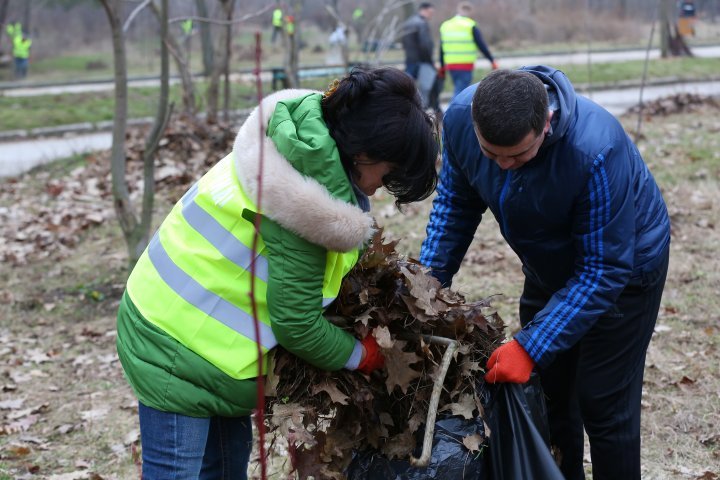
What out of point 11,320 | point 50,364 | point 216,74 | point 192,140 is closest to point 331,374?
point 50,364

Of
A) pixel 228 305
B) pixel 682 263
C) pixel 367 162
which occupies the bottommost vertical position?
pixel 682 263

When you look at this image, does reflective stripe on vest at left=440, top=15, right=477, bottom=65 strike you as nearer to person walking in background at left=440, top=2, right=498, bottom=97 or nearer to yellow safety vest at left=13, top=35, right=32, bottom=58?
person walking in background at left=440, top=2, right=498, bottom=97

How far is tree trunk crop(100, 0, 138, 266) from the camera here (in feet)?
17.9

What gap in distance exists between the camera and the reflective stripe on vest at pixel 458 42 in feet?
38.2

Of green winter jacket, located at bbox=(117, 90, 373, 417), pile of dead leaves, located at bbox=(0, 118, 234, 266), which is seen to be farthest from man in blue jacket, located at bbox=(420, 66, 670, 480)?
pile of dead leaves, located at bbox=(0, 118, 234, 266)

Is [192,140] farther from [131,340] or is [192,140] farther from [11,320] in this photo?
[131,340]

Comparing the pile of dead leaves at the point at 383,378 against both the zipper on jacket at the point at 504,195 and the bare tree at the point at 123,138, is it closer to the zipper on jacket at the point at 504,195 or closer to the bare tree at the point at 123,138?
the zipper on jacket at the point at 504,195

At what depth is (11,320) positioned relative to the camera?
19.0 feet

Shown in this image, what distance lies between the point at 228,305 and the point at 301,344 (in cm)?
20

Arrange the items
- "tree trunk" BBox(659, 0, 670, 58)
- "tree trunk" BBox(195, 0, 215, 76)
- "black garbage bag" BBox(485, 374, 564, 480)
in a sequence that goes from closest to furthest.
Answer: "black garbage bag" BBox(485, 374, 564, 480) → "tree trunk" BBox(195, 0, 215, 76) → "tree trunk" BBox(659, 0, 670, 58)

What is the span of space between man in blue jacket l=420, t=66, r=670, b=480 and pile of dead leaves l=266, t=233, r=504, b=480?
146mm

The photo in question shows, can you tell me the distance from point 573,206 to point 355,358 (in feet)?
2.67

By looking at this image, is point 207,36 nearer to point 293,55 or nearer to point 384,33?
point 384,33

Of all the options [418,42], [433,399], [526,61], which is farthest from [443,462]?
[526,61]
